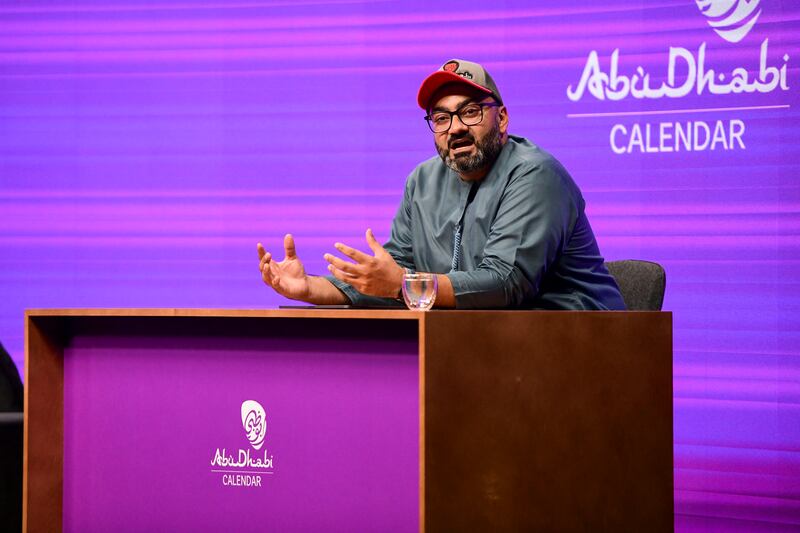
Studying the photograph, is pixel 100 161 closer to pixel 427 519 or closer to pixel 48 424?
pixel 48 424

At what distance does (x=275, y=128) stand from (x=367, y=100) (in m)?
0.41

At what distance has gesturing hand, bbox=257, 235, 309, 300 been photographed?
8.29ft

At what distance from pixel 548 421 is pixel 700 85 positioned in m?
2.07

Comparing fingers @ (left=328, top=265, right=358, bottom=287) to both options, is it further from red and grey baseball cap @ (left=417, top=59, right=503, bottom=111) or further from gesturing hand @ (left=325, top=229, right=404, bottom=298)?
red and grey baseball cap @ (left=417, top=59, right=503, bottom=111)

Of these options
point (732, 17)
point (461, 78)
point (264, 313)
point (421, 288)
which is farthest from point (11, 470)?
point (732, 17)

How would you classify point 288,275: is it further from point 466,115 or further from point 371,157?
point 371,157

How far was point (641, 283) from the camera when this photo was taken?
9.50 ft

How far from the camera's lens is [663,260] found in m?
3.73

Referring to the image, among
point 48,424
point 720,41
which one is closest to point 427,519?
point 48,424

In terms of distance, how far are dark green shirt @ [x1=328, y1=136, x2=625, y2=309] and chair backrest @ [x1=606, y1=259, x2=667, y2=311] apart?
6.6 inches

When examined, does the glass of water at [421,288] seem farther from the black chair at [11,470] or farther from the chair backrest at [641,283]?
the black chair at [11,470]

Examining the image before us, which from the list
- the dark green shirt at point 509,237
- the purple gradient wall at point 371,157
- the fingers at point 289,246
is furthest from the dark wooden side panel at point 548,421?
the purple gradient wall at point 371,157

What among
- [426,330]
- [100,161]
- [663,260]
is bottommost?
[426,330]

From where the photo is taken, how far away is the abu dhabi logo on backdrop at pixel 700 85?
3611mm
